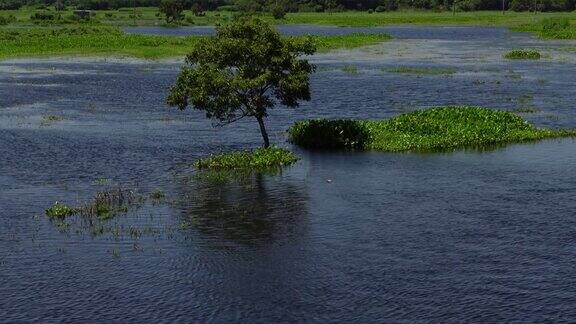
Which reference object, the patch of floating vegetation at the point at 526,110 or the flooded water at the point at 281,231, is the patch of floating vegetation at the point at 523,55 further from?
the flooded water at the point at 281,231

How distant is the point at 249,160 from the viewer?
5909 cm

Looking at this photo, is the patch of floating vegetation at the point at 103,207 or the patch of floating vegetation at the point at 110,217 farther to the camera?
the patch of floating vegetation at the point at 103,207

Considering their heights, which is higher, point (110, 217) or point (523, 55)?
point (523, 55)

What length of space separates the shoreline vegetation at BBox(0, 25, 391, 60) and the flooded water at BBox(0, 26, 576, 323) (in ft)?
221

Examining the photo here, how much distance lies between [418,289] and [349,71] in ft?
280

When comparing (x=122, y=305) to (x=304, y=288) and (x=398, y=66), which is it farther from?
(x=398, y=66)

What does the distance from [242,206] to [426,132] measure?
2357 cm

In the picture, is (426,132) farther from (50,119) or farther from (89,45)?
(89,45)

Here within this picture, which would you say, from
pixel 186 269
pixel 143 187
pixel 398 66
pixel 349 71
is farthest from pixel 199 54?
A: pixel 398 66

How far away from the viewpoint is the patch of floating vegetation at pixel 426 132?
6456cm

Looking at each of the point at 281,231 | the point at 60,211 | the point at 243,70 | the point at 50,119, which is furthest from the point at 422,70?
the point at 60,211

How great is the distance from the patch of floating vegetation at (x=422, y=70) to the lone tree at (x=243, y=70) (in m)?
56.8

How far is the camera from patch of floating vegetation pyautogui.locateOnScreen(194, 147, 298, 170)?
5859 cm

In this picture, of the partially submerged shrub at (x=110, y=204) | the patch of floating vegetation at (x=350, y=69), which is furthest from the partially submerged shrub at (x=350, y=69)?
the partially submerged shrub at (x=110, y=204)
